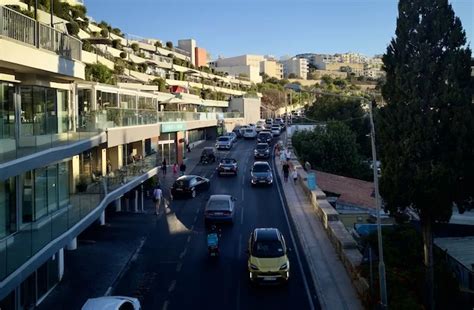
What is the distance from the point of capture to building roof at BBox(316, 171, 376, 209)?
3528cm

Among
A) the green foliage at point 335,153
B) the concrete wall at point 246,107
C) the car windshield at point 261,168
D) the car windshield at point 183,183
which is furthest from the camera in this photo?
the concrete wall at point 246,107

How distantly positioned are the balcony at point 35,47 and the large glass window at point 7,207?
11.4ft

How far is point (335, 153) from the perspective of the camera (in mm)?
56281

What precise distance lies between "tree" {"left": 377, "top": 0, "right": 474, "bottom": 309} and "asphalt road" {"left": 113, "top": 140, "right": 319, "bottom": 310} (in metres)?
4.98

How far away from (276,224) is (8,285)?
58.0 feet

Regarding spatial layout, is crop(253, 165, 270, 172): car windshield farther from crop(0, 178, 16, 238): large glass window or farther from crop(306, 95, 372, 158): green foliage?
crop(306, 95, 372, 158): green foliage

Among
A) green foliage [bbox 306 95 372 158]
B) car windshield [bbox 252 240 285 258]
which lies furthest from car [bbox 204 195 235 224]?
green foliage [bbox 306 95 372 158]

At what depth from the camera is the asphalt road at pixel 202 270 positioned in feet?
57.9

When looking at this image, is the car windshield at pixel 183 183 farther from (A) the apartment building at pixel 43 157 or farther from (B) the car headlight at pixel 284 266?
(B) the car headlight at pixel 284 266

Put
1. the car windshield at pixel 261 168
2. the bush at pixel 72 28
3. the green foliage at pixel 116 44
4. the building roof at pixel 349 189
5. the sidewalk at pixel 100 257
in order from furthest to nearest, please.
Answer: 1. the green foliage at pixel 116 44
2. the bush at pixel 72 28
3. the car windshield at pixel 261 168
4. the building roof at pixel 349 189
5. the sidewalk at pixel 100 257

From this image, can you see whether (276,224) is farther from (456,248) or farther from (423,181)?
(423,181)

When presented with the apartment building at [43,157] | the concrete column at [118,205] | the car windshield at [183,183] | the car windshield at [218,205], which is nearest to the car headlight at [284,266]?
the apartment building at [43,157]

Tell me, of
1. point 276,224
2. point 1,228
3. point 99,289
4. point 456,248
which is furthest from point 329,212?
point 1,228

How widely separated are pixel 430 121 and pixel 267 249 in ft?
24.0
